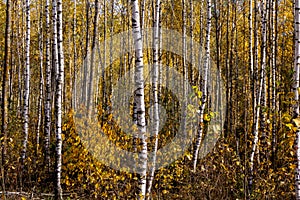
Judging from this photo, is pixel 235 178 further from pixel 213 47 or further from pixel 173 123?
pixel 213 47

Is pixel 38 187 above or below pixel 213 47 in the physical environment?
below

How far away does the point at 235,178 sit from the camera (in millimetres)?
7730

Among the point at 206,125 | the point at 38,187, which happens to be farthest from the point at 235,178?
the point at 38,187

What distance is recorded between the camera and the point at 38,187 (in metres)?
8.45

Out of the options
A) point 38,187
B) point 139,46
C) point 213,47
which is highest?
point 213,47

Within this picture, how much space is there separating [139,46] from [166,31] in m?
12.4

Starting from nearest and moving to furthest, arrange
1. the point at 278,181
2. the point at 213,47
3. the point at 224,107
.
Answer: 1. the point at 278,181
2. the point at 224,107
3. the point at 213,47

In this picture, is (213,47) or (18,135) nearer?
(18,135)

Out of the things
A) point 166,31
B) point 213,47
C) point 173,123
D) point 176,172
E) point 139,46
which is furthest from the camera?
point 213,47

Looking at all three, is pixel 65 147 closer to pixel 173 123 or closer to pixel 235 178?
pixel 235 178

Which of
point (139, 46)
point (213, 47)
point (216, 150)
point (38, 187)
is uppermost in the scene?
point (213, 47)

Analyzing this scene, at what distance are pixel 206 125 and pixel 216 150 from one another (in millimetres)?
1345

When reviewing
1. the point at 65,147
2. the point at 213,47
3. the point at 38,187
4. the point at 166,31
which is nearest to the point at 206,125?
the point at 65,147

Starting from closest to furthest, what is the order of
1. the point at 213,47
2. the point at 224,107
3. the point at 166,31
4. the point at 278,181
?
the point at 278,181 < the point at 224,107 < the point at 166,31 < the point at 213,47
